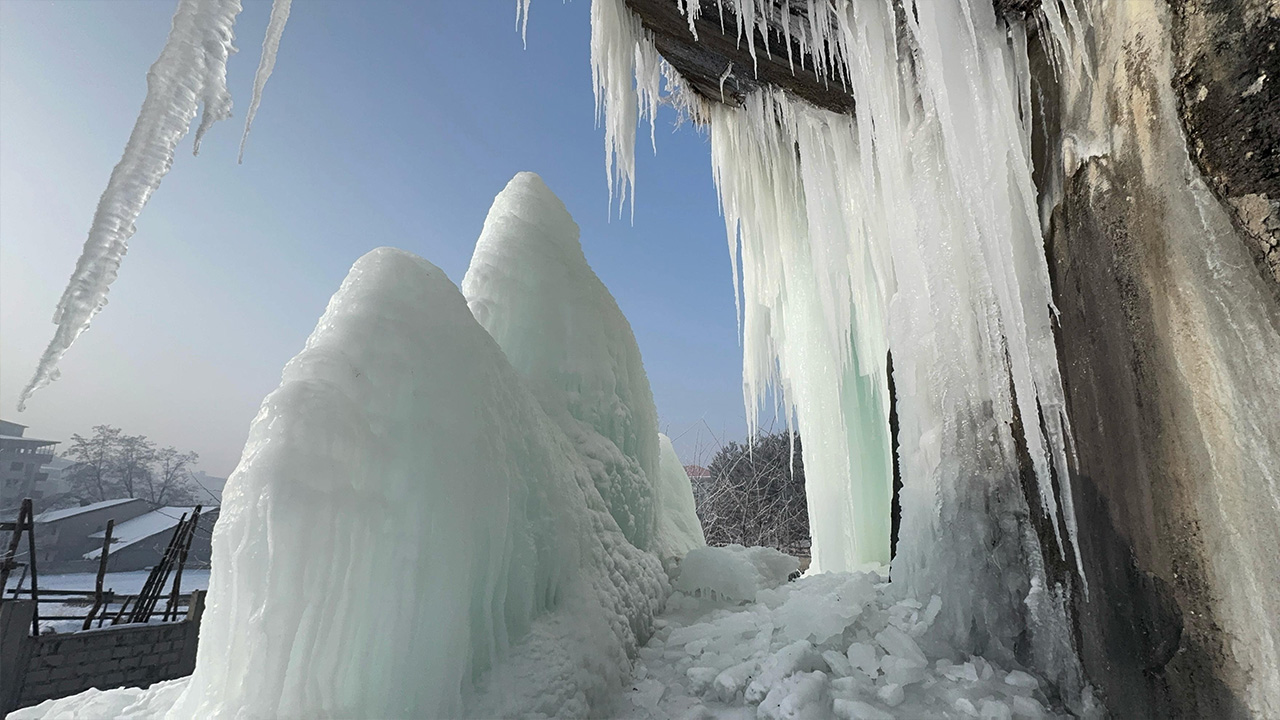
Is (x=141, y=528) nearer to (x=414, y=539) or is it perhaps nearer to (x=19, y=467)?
(x=19, y=467)

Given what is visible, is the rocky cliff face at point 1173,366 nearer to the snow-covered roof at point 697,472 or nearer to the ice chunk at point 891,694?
the ice chunk at point 891,694

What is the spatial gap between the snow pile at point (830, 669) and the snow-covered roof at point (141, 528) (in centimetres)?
2408

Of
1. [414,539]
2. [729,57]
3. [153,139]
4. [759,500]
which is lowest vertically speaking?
[759,500]

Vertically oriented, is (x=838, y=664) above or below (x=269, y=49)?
below

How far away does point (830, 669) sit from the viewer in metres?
2.09

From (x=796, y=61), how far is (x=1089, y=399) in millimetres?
2692

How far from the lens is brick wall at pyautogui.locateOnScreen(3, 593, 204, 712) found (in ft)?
20.8

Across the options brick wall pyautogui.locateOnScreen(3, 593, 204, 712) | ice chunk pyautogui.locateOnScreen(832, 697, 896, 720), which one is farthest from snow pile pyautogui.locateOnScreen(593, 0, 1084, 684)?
brick wall pyautogui.locateOnScreen(3, 593, 204, 712)

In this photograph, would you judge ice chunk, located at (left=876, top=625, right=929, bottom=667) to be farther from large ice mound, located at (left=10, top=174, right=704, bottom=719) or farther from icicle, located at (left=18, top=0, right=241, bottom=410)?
icicle, located at (left=18, top=0, right=241, bottom=410)

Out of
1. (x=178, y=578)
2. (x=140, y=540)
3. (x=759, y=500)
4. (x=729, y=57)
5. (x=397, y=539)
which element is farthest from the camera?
(x=140, y=540)

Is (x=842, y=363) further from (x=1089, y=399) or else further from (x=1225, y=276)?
(x=1225, y=276)

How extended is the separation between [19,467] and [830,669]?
39.7m

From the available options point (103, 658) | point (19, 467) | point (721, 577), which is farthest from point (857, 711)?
point (19, 467)

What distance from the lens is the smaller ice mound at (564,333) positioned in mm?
2781
